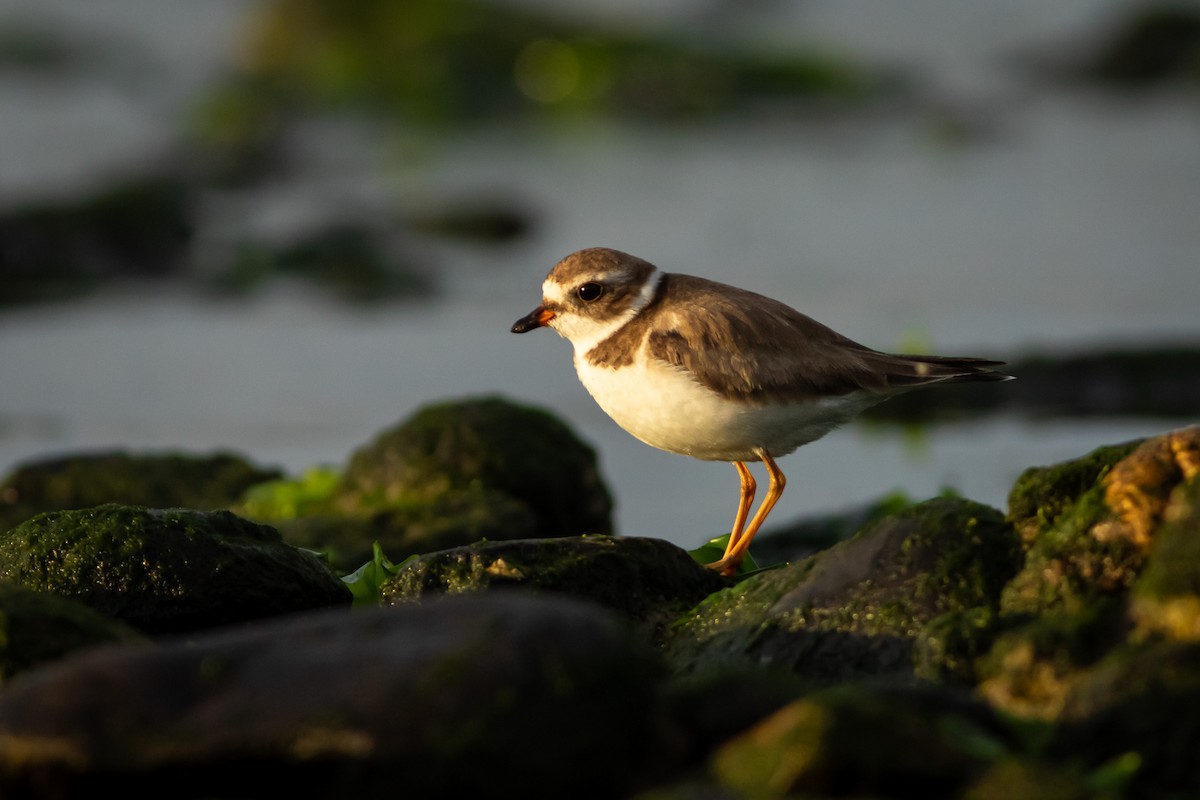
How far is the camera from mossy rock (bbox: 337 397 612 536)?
336 inches

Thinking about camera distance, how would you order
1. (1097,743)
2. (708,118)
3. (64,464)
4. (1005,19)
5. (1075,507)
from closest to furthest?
(1097,743) < (1075,507) < (64,464) < (708,118) < (1005,19)

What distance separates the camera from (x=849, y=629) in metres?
5.10

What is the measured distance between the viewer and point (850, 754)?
375 cm

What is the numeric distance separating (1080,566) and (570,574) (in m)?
1.71

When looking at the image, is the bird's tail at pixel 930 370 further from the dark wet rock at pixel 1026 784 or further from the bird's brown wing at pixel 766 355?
A: the dark wet rock at pixel 1026 784

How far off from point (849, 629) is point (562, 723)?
1517 millimetres

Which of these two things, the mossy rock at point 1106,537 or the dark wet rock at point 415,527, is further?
the dark wet rock at point 415,527

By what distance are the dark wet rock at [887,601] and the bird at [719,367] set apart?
4.13 ft

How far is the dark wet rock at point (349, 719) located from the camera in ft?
12.5

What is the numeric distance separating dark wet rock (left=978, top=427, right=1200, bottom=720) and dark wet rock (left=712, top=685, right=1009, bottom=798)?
583mm

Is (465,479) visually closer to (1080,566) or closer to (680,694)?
(1080,566)

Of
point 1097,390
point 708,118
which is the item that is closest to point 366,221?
point 708,118

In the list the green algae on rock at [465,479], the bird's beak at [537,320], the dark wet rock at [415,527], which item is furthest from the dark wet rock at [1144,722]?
the green algae on rock at [465,479]

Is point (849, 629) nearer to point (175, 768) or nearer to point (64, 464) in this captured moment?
point (175, 768)
